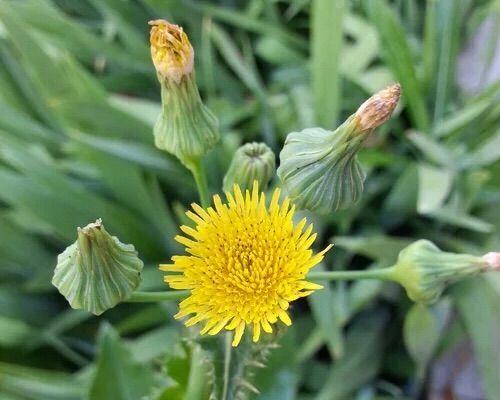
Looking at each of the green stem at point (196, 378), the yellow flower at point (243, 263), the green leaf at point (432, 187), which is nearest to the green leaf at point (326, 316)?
the green leaf at point (432, 187)

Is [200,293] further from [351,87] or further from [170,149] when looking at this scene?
[351,87]

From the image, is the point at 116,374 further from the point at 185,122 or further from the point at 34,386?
the point at 185,122

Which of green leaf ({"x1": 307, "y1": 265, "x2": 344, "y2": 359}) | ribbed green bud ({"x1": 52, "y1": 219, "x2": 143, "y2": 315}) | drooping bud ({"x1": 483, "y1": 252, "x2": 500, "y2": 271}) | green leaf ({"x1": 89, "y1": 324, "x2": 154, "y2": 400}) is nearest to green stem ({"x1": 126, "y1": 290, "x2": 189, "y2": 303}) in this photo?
ribbed green bud ({"x1": 52, "y1": 219, "x2": 143, "y2": 315})

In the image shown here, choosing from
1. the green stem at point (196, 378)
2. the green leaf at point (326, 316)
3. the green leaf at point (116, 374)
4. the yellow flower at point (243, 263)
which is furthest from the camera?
the green leaf at point (326, 316)

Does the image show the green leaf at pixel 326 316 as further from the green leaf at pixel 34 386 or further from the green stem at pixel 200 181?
the green stem at pixel 200 181

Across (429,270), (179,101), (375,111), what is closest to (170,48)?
(179,101)

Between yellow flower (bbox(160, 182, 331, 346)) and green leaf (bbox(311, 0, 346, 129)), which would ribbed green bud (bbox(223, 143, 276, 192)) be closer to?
yellow flower (bbox(160, 182, 331, 346))
